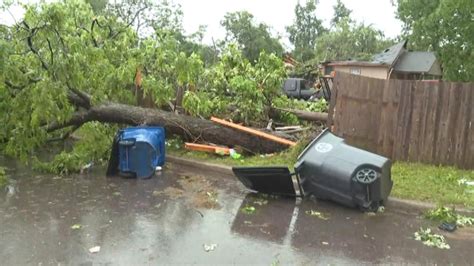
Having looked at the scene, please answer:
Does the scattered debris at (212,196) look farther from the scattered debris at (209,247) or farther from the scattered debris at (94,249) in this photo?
the scattered debris at (94,249)

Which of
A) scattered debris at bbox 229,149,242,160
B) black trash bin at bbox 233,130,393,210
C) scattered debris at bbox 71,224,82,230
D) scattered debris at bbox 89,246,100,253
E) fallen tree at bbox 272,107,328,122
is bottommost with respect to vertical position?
scattered debris at bbox 71,224,82,230

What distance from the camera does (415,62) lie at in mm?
41562

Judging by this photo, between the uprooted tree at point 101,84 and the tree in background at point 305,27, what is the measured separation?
65.2m

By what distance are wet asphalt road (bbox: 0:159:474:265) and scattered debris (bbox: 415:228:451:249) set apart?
87mm

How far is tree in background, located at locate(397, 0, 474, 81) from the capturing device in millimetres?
18156

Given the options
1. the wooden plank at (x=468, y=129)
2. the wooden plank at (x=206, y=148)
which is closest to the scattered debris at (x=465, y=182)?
the wooden plank at (x=468, y=129)

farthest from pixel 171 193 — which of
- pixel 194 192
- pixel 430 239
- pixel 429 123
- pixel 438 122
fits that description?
pixel 438 122

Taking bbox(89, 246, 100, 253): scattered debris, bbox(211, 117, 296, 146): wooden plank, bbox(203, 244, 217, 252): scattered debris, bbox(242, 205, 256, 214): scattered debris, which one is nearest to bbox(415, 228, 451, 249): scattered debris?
bbox(242, 205, 256, 214): scattered debris

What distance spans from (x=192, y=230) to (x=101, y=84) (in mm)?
5334

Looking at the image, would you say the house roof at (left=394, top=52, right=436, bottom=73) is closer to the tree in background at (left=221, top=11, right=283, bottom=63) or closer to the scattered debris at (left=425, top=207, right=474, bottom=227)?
the tree in background at (left=221, top=11, right=283, bottom=63)

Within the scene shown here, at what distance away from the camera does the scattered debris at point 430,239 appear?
5000 millimetres

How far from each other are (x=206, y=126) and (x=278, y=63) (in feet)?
8.22

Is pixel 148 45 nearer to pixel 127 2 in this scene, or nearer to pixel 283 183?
pixel 283 183

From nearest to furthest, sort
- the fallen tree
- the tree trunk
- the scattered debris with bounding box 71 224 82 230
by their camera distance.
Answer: the scattered debris with bounding box 71 224 82 230 → the tree trunk → the fallen tree
